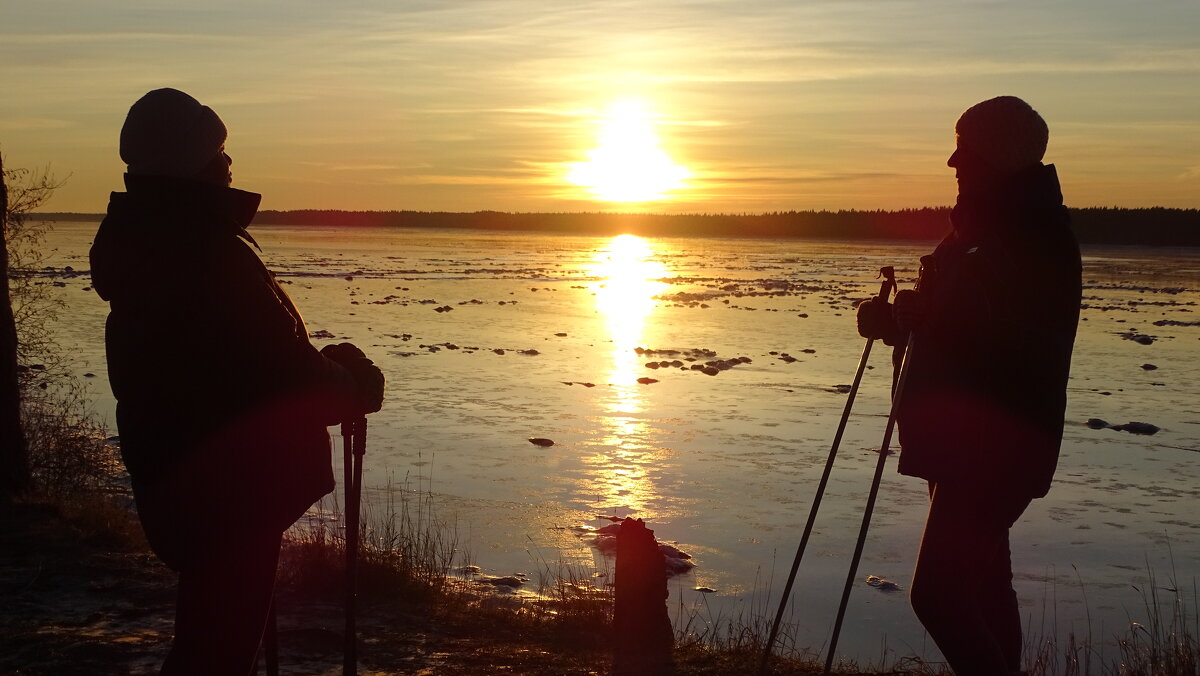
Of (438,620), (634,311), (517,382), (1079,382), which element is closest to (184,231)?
(438,620)

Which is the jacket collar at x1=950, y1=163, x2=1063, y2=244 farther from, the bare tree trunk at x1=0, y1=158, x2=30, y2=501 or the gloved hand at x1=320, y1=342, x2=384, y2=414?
the bare tree trunk at x1=0, y1=158, x2=30, y2=501

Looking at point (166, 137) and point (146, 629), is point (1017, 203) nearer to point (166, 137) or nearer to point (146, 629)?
point (166, 137)

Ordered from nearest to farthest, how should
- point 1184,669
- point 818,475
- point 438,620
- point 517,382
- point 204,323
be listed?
1. point 204,323
2. point 1184,669
3. point 438,620
4. point 818,475
5. point 517,382

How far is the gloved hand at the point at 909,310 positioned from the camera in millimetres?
3641

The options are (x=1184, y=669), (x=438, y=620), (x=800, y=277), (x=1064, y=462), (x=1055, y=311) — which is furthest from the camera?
(x=800, y=277)

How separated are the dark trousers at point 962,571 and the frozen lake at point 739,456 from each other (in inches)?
90.9

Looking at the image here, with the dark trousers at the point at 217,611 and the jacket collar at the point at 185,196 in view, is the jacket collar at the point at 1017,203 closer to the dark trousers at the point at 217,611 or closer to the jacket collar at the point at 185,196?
the jacket collar at the point at 185,196

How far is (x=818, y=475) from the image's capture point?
423 inches

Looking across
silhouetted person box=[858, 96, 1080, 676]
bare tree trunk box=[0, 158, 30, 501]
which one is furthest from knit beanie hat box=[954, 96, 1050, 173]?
bare tree trunk box=[0, 158, 30, 501]

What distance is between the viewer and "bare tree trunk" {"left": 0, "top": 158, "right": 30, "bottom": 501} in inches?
302

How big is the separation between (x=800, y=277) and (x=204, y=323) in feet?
152

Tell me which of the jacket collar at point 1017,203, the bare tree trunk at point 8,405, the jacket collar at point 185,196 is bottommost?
the bare tree trunk at point 8,405

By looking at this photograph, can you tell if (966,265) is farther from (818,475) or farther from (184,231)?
(818,475)

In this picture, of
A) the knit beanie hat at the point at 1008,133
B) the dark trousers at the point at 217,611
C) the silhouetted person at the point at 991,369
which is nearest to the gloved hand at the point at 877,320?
the silhouetted person at the point at 991,369
